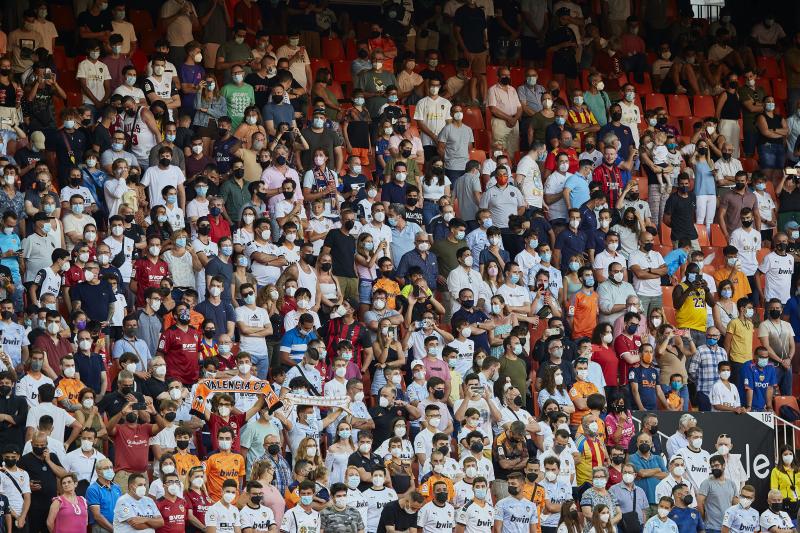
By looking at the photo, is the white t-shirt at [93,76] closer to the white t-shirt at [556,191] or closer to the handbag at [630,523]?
the white t-shirt at [556,191]

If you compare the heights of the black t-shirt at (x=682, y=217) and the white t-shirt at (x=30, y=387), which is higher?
the white t-shirt at (x=30, y=387)

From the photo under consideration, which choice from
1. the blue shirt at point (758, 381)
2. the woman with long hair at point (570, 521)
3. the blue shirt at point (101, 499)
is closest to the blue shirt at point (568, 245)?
the blue shirt at point (758, 381)

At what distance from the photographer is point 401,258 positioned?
21.7m

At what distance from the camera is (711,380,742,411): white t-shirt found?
71.0 feet

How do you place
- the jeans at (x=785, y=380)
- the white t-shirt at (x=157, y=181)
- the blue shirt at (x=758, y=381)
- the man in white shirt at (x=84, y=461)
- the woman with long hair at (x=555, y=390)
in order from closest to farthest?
the man in white shirt at (x=84, y=461), the woman with long hair at (x=555, y=390), the white t-shirt at (x=157, y=181), the blue shirt at (x=758, y=381), the jeans at (x=785, y=380)

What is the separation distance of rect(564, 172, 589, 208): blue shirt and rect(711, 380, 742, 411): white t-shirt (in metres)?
3.36

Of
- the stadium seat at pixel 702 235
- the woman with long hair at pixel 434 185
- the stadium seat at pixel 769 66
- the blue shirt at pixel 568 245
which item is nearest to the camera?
the blue shirt at pixel 568 245

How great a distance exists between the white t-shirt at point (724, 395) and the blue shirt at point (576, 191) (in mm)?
3360

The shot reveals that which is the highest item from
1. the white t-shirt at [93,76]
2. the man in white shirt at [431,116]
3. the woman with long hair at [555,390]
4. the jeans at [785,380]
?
the white t-shirt at [93,76]

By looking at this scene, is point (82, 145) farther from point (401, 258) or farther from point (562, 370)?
point (562, 370)

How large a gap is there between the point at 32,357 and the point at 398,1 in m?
11.4

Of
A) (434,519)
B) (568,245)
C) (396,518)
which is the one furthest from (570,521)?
→ (568,245)

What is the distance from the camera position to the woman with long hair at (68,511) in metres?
16.6

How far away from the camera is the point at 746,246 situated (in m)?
24.2
